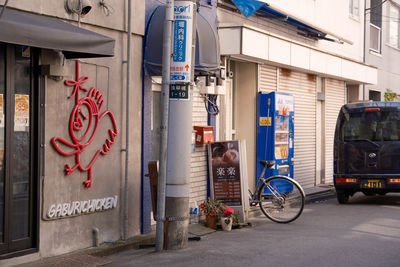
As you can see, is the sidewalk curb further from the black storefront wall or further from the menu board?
the black storefront wall

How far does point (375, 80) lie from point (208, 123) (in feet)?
34.2

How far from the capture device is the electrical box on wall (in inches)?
424

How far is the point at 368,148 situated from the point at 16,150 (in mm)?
8128

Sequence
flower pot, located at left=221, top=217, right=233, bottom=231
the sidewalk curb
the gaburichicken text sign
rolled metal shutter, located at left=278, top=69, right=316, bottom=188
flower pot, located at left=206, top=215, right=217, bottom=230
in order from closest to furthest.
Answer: the gaburichicken text sign → flower pot, located at left=221, top=217, right=233, bottom=231 → flower pot, located at left=206, top=215, right=217, bottom=230 → the sidewalk curb → rolled metal shutter, located at left=278, top=69, right=316, bottom=188

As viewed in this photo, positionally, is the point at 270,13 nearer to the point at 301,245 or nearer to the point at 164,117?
the point at 164,117

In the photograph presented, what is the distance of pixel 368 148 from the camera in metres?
13.1

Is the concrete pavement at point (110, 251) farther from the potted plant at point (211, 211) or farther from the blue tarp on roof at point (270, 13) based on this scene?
the blue tarp on roof at point (270, 13)

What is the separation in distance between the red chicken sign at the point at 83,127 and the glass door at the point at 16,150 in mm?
467

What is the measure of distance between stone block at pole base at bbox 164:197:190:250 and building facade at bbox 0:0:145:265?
0.86m

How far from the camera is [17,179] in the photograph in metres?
7.33

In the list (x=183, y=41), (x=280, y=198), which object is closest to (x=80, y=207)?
(x=183, y=41)

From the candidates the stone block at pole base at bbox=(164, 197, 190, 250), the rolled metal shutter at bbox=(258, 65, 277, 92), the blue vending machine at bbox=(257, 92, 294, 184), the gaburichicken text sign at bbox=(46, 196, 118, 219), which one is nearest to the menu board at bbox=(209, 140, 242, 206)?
the blue vending machine at bbox=(257, 92, 294, 184)

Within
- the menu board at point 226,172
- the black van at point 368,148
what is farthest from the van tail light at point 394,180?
the menu board at point 226,172

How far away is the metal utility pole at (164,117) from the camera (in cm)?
808
